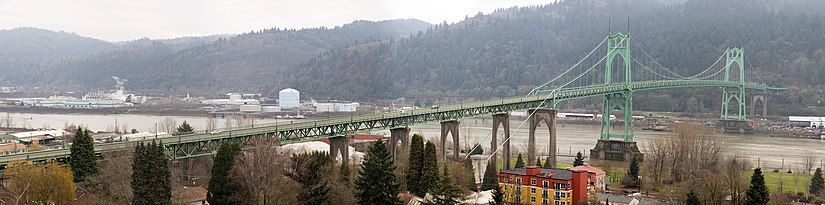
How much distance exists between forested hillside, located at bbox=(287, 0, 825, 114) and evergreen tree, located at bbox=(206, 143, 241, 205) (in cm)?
7906

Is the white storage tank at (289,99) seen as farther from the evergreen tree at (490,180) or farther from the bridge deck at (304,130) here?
the evergreen tree at (490,180)

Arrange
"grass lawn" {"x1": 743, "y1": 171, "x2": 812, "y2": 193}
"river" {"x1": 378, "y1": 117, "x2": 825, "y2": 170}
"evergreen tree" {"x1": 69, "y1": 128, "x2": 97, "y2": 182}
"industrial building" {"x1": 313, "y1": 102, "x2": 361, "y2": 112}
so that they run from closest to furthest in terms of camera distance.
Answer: "evergreen tree" {"x1": 69, "y1": 128, "x2": 97, "y2": 182}
"grass lawn" {"x1": 743, "y1": 171, "x2": 812, "y2": 193}
"river" {"x1": 378, "y1": 117, "x2": 825, "y2": 170}
"industrial building" {"x1": 313, "y1": 102, "x2": 361, "y2": 112}

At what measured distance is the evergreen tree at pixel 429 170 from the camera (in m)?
26.6

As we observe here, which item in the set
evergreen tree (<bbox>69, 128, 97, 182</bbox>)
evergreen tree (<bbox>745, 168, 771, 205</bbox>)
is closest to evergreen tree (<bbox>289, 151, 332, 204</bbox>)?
evergreen tree (<bbox>69, 128, 97, 182</bbox>)

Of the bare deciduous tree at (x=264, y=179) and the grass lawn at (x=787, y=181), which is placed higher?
the bare deciduous tree at (x=264, y=179)

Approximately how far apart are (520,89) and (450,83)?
17.3 metres

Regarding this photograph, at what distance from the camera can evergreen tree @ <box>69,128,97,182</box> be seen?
2411 centimetres

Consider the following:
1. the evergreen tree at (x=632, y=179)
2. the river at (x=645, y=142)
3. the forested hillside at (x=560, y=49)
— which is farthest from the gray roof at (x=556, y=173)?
the forested hillside at (x=560, y=49)

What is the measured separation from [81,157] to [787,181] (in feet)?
98.4

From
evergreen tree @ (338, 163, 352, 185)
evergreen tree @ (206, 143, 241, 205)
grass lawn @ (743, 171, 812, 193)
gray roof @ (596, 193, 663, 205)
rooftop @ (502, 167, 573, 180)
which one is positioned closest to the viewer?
evergreen tree @ (206, 143, 241, 205)

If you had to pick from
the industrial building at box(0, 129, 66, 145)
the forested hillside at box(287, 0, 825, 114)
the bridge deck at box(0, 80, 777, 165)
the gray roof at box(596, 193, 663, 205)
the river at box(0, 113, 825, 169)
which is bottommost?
the gray roof at box(596, 193, 663, 205)

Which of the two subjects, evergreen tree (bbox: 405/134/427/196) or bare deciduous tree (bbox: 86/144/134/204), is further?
evergreen tree (bbox: 405/134/427/196)

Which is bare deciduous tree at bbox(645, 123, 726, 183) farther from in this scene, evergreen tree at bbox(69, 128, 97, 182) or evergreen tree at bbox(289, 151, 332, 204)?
evergreen tree at bbox(69, 128, 97, 182)

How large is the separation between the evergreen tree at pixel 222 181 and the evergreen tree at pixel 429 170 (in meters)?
6.47
